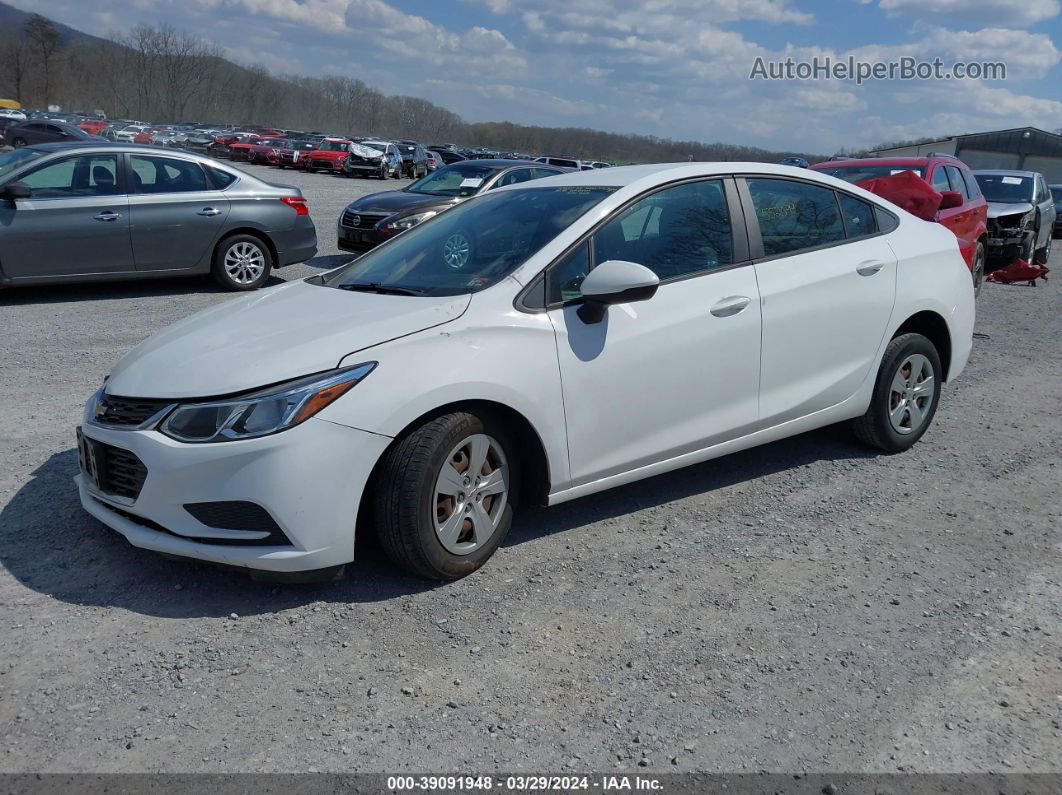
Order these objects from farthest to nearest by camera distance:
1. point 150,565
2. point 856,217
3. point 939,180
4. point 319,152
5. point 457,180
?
point 319,152 → point 457,180 → point 939,180 → point 856,217 → point 150,565

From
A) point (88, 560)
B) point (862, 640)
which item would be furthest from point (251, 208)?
point (862, 640)

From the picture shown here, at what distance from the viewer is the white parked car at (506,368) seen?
337 centimetres

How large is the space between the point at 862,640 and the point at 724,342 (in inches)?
60.2

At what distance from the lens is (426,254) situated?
14.9 feet

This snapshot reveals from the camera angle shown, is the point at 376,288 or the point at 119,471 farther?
the point at 376,288

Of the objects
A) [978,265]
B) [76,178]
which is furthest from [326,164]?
[978,265]

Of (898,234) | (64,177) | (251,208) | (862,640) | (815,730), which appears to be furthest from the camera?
(251,208)

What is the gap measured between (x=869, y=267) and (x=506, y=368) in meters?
2.45

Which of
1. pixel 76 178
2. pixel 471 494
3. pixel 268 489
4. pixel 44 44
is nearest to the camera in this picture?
pixel 268 489

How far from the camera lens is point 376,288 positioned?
4.25m

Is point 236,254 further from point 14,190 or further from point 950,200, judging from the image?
point 950,200

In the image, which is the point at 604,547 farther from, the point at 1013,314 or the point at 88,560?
the point at 1013,314

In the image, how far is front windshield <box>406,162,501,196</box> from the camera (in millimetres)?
13477

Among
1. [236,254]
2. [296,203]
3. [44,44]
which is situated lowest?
[236,254]
